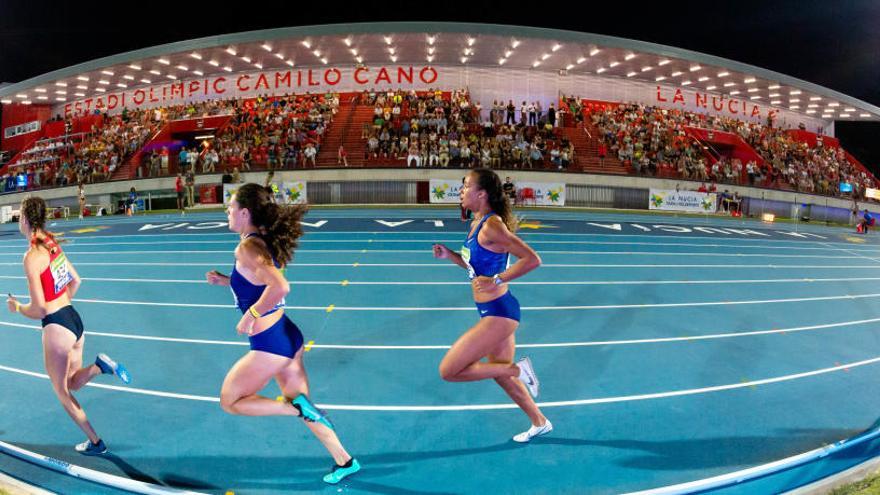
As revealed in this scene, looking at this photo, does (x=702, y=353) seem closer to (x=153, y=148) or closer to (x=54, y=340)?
(x=54, y=340)

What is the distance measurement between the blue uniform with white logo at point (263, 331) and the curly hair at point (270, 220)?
84 mm

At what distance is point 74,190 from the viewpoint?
29094mm

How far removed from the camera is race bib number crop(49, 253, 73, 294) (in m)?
3.48

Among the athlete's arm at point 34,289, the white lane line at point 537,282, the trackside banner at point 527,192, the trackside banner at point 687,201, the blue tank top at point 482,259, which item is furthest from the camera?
the trackside banner at point 687,201

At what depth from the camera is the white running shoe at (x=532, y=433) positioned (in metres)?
3.71

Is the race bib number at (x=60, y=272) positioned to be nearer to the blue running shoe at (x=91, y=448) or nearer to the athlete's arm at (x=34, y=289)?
the athlete's arm at (x=34, y=289)

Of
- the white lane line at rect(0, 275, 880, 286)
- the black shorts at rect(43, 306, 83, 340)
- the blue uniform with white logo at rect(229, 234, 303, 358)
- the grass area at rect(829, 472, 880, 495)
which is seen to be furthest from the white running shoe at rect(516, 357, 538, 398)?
the white lane line at rect(0, 275, 880, 286)

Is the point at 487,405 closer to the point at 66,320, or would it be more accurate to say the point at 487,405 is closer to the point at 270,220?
the point at 270,220

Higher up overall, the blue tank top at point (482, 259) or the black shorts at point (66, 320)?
the blue tank top at point (482, 259)

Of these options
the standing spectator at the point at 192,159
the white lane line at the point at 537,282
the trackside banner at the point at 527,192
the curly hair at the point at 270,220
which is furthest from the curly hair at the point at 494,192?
the standing spectator at the point at 192,159

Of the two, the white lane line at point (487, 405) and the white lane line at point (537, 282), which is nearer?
the white lane line at point (487, 405)

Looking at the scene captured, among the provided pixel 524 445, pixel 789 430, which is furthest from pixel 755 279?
pixel 524 445

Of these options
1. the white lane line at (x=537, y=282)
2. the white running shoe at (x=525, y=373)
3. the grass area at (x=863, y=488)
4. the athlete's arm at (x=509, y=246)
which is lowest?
the grass area at (x=863, y=488)

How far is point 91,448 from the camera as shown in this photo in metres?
3.56
